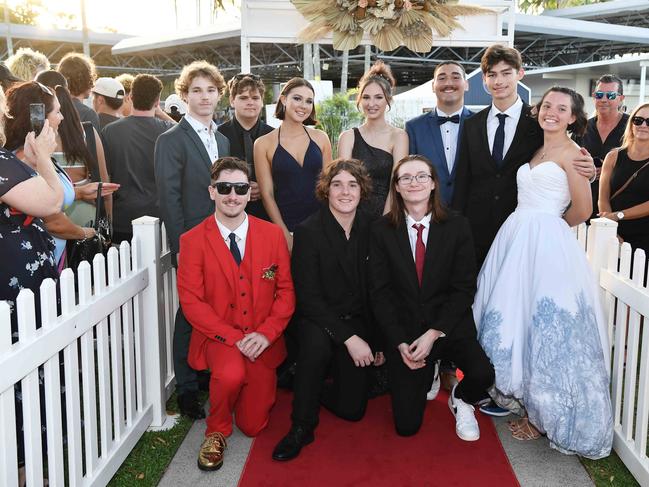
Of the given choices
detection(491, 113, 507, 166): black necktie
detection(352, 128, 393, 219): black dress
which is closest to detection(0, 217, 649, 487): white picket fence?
detection(491, 113, 507, 166): black necktie

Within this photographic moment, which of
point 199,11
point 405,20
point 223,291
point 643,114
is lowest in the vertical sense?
point 223,291

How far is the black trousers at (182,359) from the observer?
405cm

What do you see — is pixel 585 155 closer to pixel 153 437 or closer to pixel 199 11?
pixel 153 437

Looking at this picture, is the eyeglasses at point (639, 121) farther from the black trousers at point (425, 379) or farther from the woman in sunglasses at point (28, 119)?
the woman in sunglasses at point (28, 119)

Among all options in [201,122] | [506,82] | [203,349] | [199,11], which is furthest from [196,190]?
[199,11]

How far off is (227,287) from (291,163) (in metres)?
1.21

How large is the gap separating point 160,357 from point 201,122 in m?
1.55

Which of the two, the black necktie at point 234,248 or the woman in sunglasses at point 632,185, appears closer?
the black necktie at point 234,248

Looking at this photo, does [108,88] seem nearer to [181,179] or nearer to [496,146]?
[181,179]

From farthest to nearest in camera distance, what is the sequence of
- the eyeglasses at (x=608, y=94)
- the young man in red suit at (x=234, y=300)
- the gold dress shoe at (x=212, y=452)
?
the eyeglasses at (x=608, y=94), the young man in red suit at (x=234, y=300), the gold dress shoe at (x=212, y=452)

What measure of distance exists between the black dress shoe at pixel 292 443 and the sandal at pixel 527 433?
121 centimetres

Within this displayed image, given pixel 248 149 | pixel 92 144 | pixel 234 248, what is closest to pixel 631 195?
pixel 248 149

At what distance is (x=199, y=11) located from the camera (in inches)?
1951

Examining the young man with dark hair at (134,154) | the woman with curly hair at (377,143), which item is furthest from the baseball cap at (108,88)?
the woman with curly hair at (377,143)
